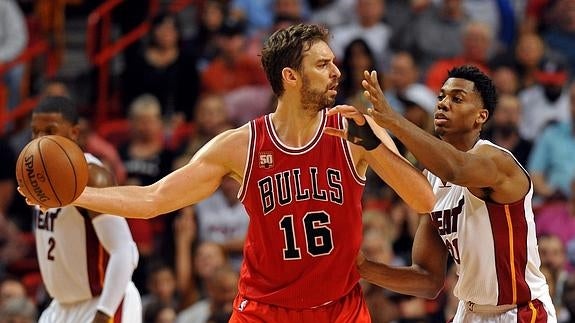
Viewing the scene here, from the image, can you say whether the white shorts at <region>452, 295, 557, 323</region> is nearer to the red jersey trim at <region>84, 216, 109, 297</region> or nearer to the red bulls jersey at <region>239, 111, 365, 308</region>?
the red bulls jersey at <region>239, 111, 365, 308</region>

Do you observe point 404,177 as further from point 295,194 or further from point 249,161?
point 249,161

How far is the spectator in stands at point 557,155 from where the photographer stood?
37.3 ft

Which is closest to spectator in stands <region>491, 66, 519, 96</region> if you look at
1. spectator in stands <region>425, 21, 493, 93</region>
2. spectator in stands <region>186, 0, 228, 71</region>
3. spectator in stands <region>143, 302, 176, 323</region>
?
spectator in stands <region>425, 21, 493, 93</region>

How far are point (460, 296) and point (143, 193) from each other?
72.5 inches

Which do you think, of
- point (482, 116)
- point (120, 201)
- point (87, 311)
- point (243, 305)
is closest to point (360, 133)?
point (482, 116)

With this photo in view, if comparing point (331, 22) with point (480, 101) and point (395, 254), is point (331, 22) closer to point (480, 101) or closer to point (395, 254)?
point (395, 254)

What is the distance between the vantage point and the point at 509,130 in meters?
11.5

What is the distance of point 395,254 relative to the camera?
10.8m

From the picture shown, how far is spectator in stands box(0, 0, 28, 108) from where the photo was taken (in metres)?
13.2

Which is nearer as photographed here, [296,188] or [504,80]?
[296,188]

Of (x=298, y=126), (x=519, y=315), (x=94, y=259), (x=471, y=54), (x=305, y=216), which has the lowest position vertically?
(x=519, y=315)

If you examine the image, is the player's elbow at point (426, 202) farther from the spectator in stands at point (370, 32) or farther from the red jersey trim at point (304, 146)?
the spectator in stands at point (370, 32)

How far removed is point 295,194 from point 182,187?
0.62m

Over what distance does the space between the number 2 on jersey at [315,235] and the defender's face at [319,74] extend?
0.63 metres
